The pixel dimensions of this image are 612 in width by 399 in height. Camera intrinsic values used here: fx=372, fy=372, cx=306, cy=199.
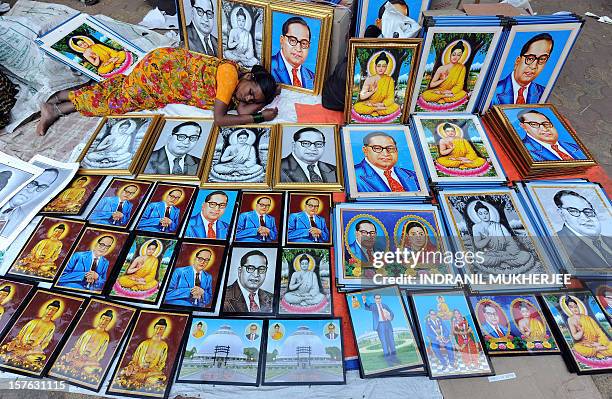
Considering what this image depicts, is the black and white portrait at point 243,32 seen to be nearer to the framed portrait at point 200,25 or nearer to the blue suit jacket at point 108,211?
the framed portrait at point 200,25

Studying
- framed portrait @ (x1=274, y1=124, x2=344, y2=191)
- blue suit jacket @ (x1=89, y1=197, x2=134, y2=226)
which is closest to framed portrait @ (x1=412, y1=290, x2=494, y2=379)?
framed portrait @ (x1=274, y1=124, x2=344, y2=191)

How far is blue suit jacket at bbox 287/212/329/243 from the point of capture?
1.83 m

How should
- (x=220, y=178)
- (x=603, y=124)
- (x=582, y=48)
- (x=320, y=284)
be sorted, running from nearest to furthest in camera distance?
(x=320, y=284)
(x=220, y=178)
(x=603, y=124)
(x=582, y=48)

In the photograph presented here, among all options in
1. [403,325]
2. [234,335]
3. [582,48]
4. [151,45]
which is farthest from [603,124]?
Result: [151,45]

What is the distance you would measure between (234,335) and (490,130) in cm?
195

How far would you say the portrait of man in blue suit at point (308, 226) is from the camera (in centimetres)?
184

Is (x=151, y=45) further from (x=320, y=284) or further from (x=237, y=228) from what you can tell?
(x=320, y=284)

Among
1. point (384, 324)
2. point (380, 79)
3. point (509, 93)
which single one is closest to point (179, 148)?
point (380, 79)

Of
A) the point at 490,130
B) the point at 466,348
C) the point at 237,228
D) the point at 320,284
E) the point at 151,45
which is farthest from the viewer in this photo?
the point at 151,45

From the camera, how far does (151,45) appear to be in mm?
3059

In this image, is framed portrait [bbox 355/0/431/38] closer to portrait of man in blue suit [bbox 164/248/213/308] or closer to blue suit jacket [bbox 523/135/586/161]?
blue suit jacket [bbox 523/135/586/161]

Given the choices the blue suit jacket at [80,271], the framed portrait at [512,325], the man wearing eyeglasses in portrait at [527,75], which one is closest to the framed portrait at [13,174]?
the blue suit jacket at [80,271]

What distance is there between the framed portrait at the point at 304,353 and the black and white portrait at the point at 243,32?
1.83 metres

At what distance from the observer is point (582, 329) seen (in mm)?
1577
